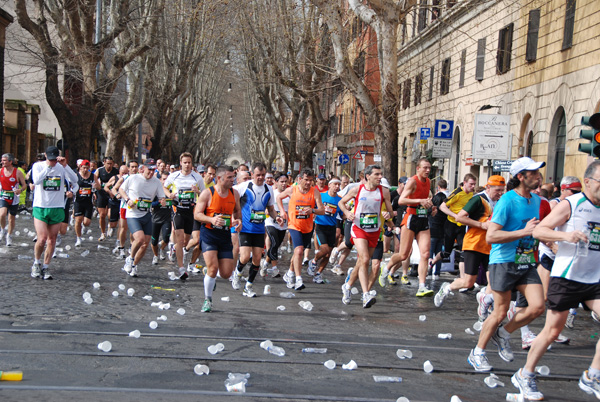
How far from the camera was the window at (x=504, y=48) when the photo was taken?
23.1 meters

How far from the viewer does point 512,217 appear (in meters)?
6.21

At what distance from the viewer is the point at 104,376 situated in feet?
18.6

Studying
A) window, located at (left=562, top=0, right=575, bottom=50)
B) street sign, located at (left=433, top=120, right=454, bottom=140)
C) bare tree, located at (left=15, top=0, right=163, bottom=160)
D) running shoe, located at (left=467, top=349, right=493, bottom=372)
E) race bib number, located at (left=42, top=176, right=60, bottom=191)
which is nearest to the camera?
running shoe, located at (left=467, top=349, right=493, bottom=372)

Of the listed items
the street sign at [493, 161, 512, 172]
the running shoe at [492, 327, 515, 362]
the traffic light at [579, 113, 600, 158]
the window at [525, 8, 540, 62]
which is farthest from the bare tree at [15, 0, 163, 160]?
the running shoe at [492, 327, 515, 362]

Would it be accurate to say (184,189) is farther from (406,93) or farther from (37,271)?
(406,93)

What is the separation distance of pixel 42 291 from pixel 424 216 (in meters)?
5.55

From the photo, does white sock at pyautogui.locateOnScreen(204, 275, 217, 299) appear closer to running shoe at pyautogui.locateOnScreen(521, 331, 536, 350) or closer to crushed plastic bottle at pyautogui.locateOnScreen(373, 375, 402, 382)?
crushed plastic bottle at pyautogui.locateOnScreen(373, 375, 402, 382)

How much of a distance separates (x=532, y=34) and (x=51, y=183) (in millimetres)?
15631

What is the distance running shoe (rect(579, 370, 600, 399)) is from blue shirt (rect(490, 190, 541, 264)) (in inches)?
44.5

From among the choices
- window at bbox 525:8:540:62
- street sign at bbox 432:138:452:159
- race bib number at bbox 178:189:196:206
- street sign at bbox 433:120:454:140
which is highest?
window at bbox 525:8:540:62

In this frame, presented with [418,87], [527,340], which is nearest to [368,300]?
[527,340]

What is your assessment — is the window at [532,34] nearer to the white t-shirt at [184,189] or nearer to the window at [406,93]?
the white t-shirt at [184,189]

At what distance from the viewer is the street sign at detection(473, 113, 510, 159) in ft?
56.4

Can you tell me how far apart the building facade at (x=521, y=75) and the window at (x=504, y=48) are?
0.03m
